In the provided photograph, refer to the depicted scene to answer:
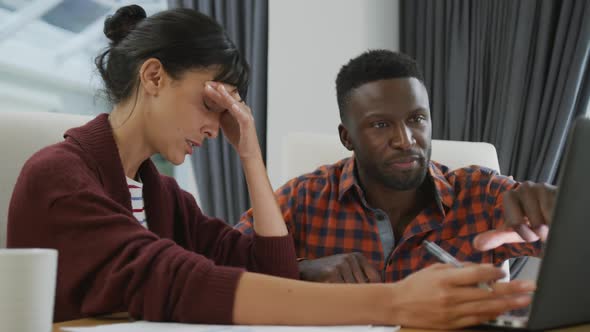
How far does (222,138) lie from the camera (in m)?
3.02

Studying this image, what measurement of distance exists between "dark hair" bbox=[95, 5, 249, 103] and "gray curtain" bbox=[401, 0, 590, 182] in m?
1.49

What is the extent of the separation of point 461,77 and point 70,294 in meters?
2.13

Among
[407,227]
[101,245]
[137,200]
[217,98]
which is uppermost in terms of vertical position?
[217,98]

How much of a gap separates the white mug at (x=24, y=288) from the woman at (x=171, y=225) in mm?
155

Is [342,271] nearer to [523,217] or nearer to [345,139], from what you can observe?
[523,217]

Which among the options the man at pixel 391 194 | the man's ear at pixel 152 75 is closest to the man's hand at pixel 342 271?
the man at pixel 391 194

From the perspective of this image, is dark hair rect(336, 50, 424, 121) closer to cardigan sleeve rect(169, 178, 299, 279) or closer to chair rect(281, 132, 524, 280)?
chair rect(281, 132, 524, 280)

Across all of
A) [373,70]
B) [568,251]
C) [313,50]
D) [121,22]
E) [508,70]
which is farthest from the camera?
[313,50]

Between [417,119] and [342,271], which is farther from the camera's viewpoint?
[417,119]

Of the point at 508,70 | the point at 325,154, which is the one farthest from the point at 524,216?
the point at 508,70

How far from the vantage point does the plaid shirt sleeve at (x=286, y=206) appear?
5.43ft

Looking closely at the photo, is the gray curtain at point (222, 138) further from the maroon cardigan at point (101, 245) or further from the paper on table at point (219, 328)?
the paper on table at point (219, 328)

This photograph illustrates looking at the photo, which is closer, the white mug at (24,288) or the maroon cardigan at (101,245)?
the white mug at (24,288)

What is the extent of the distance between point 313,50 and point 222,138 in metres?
0.56
